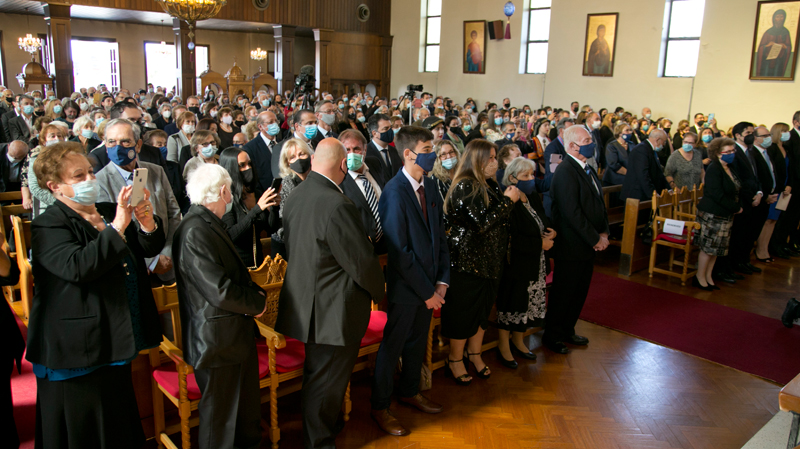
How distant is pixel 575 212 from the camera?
13.2 feet

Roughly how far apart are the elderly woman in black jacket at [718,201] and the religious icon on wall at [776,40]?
839cm

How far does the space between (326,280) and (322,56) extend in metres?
17.4

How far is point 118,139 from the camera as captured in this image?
3080mm

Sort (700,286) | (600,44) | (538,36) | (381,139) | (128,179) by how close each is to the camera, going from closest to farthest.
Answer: (128,179)
(381,139)
(700,286)
(600,44)
(538,36)

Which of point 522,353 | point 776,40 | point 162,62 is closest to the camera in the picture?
point 522,353

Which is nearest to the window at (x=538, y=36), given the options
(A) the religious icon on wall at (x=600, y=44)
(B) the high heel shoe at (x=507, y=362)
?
(A) the religious icon on wall at (x=600, y=44)

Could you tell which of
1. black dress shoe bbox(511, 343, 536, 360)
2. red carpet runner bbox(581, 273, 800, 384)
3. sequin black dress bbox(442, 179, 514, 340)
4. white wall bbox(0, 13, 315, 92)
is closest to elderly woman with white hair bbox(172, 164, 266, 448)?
sequin black dress bbox(442, 179, 514, 340)

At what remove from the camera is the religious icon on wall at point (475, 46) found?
1789 cm

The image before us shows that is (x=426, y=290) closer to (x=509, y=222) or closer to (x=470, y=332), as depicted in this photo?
(x=470, y=332)

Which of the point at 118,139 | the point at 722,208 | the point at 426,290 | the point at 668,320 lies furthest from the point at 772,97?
the point at 118,139

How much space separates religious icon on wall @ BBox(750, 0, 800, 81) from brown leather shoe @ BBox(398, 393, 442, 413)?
12.5 meters

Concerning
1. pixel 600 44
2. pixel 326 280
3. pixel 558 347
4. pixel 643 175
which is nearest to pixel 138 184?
pixel 326 280

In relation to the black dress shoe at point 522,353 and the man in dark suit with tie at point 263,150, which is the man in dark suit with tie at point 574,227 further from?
the man in dark suit with tie at point 263,150

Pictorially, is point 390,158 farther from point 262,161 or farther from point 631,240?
point 631,240
